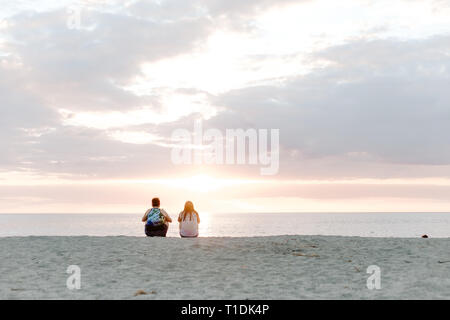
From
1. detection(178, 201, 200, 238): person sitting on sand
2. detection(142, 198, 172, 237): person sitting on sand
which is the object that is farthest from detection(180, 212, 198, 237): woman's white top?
detection(142, 198, 172, 237): person sitting on sand

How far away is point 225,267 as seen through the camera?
1461cm

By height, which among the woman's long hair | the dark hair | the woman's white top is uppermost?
the dark hair

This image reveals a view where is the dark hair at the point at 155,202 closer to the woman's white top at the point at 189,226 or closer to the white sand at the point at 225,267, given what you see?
the woman's white top at the point at 189,226

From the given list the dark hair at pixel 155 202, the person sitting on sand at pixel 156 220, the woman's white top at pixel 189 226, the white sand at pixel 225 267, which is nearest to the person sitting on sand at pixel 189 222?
the woman's white top at pixel 189 226

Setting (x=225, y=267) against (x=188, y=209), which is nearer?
(x=225, y=267)

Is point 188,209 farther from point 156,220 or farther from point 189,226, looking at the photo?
point 156,220

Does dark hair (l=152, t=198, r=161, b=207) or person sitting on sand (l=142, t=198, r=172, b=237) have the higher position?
dark hair (l=152, t=198, r=161, b=207)

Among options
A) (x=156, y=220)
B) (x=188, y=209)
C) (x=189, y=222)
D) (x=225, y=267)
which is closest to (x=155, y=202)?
(x=156, y=220)

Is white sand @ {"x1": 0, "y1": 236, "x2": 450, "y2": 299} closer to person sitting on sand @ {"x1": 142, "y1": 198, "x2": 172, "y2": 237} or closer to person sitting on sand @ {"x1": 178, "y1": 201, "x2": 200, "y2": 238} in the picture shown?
person sitting on sand @ {"x1": 142, "y1": 198, "x2": 172, "y2": 237}

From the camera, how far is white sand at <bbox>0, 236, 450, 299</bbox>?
12031 mm

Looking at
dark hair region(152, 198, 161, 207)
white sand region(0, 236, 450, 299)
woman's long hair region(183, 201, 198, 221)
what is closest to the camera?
white sand region(0, 236, 450, 299)

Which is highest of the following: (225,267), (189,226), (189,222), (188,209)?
(188,209)

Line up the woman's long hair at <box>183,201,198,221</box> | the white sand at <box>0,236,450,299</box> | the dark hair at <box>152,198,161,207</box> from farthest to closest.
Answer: the dark hair at <box>152,198,161,207</box>
the woman's long hair at <box>183,201,198,221</box>
the white sand at <box>0,236,450,299</box>
